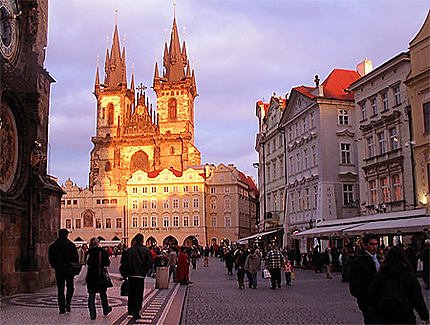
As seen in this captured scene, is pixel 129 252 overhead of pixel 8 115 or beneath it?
beneath

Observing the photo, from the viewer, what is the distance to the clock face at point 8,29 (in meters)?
14.2

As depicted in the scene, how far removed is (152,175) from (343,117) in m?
49.4

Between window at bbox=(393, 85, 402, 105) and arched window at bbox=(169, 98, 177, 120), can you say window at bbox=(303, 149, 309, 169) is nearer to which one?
window at bbox=(393, 85, 402, 105)

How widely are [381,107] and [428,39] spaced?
589 cm

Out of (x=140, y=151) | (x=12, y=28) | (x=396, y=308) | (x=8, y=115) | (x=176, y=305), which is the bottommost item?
(x=176, y=305)

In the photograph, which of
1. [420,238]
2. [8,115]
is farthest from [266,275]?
[8,115]

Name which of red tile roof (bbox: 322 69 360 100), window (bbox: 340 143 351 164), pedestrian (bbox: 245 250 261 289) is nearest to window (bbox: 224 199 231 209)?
red tile roof (bbox: 322 69 360 100)

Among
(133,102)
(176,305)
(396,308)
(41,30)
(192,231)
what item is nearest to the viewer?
(396,308)

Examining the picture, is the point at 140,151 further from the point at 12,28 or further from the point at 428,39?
the point at 12,28

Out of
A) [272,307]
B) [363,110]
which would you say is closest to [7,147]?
[272,307]

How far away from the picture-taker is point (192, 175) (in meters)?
81.4

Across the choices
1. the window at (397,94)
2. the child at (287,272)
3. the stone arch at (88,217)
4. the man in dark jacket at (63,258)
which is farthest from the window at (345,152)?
the stone arch at (88,217)

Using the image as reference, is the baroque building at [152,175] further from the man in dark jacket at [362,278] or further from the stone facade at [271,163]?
the man in dark jacket at [362,278]

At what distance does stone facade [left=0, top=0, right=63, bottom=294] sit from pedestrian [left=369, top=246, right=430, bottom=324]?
10987 millimetres
